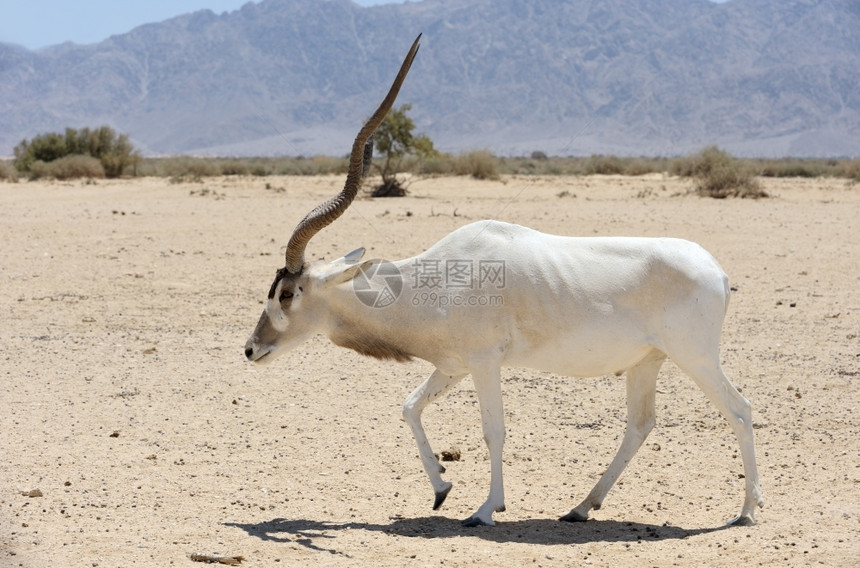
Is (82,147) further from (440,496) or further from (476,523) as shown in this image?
(476,523)

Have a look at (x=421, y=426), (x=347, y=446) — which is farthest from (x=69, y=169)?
(x=421, y=426)

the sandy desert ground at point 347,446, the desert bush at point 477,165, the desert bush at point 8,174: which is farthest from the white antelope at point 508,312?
the desert bush at point 477,165

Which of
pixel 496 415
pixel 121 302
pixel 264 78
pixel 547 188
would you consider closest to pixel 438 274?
pixel 496 415

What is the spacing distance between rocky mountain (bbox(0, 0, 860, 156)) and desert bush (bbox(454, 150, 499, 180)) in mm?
49614

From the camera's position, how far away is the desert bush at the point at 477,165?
138ft

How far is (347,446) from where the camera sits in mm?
7562

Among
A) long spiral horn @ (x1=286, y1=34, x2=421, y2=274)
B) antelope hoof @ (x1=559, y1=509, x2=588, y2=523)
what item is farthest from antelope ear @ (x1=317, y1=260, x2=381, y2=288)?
antelope hoof @ (x1=559, y1=509, x2=588, y2=523)

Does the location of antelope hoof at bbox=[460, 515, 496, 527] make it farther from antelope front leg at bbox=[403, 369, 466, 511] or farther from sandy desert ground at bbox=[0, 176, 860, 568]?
antelope front leg at bbox=[403, 369, 466, 511]

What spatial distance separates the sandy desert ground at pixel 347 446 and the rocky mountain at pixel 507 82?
79.6 meters

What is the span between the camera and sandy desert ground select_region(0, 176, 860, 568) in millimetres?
5582

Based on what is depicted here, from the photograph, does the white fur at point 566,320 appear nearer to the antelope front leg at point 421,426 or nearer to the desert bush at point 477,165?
the antelope front leg at point 421,426

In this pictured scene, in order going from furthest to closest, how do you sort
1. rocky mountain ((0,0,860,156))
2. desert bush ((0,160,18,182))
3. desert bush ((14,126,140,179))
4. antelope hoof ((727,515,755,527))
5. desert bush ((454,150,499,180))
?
→ rocky mountain ((0,0,860,156)), desert bush ((14,126,140,179)), desert bush ((454,150,499,180)), desert bush ((0,160,18,182)), antelope hoof ((727,515,755,527))

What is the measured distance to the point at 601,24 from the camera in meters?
149

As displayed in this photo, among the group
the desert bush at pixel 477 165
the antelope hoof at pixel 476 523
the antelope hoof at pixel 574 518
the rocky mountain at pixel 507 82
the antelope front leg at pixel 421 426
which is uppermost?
the rocky mountain at pixel 507 82
